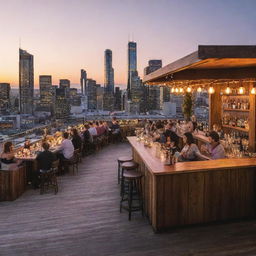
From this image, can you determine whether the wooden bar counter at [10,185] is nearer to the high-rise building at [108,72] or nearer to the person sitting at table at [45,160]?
the person sitting at table at [45,160]

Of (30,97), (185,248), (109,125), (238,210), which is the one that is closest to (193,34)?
(109,125)

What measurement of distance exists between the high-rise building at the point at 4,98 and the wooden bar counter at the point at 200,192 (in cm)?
7150

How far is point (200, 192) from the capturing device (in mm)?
4066

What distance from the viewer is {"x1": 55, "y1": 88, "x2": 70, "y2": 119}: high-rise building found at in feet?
206

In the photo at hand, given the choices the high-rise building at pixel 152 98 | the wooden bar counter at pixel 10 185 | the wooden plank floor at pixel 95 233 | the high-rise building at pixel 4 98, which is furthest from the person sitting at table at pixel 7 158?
the high-rise building at pixel 4 98

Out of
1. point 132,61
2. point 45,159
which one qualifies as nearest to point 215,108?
point 45,159

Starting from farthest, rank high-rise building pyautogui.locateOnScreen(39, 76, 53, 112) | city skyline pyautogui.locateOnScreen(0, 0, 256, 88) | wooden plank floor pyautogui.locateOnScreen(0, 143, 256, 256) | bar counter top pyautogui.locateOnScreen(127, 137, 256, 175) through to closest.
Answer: high-rise building pyautogui.locateOnScreen(39, 76, 53, 112)
city skyline pyautogui.locateOnScreen(0, 0, 256, 88)
bar counter top pyautogui.locateOnScreen(127, 137, 256, 175)
wooden plank floor pyautogui.locateOnScreen(0, 143, 256, 256)

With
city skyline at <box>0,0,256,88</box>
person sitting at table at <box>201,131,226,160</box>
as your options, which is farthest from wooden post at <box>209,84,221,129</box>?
person sitting at table at <box>201,131,226,160</box>

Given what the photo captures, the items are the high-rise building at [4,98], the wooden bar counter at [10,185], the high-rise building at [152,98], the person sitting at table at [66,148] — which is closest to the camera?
the wooden bar counter at [10,185]

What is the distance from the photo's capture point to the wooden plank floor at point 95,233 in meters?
3.50

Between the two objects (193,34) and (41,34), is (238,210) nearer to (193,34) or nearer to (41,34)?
(193,34)

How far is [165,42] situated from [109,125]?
339 inches

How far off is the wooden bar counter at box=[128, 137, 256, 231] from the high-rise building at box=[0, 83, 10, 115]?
235ft

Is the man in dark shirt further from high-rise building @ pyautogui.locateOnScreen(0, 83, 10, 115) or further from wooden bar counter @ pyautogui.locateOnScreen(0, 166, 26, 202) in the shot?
high-rise building @ pyautogui.locateOnScreen(0, 83, 10, 115)
